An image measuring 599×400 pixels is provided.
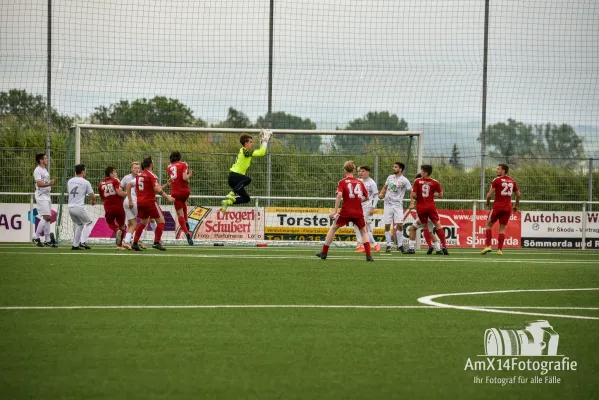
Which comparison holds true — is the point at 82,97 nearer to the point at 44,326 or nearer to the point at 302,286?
the point at 302,286

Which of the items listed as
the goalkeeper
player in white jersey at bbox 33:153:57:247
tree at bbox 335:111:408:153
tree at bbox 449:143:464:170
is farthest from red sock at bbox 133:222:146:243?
tree at bbox 449:143:464:170

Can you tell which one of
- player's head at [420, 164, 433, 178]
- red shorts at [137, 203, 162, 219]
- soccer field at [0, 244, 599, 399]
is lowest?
soccer field at [0, 244, 599, 399]

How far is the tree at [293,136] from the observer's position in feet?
81.5

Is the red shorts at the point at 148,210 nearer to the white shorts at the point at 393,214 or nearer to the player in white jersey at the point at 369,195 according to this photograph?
the player in white jersey at the point at 369,195

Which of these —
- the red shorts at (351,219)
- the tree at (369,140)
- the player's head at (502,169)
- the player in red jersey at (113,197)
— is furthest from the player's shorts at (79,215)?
the player's head at (502,169)

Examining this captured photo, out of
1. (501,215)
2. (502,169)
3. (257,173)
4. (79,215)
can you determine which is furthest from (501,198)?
(79,215)

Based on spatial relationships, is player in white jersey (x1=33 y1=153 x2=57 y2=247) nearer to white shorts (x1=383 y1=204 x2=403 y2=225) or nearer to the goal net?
the goal net

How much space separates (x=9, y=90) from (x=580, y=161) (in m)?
16.4

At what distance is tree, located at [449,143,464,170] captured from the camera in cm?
2589

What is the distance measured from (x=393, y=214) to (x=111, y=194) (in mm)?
6417

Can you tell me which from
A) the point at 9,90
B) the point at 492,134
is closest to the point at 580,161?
the point at 492,134

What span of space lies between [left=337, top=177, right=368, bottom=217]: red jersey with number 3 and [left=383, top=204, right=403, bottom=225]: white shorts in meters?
4.56

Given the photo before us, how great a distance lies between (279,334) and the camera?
7246mm

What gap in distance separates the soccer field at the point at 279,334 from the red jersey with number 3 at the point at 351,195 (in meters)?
3.34
